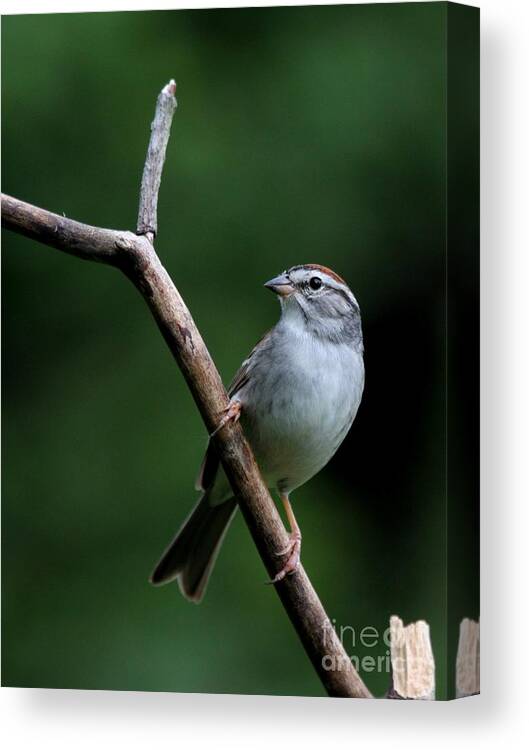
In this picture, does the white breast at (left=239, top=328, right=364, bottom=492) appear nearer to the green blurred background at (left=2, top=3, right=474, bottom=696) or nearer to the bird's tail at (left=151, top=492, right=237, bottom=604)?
the green blurred background at (left=2, top=3, right=474, bottom=696)

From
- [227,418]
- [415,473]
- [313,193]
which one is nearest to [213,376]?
[227,418]

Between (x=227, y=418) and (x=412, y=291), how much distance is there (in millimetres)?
790

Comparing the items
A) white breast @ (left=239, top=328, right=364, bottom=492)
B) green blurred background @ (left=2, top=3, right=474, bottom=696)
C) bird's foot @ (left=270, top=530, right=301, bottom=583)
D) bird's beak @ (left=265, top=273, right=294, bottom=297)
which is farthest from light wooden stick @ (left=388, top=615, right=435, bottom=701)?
bird's beak @ (left=265, top=273, right=294, bottom=297)

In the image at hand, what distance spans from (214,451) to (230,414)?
31cm

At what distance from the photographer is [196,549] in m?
4.90

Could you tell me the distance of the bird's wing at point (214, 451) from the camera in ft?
15.1

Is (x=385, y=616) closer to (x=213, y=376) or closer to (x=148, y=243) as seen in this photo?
(x=213, y=376)

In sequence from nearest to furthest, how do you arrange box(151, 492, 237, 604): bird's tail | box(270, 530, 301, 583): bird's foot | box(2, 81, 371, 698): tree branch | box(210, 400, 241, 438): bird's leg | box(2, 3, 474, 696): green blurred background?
box(2, 81, 371, 698): tree branch, box(210, 400, 241, 438): bird's leg, box(270, 530, 301, 583): bird's foot, box(2, 3, 474, 696): green blurred background, box(151, 492, 237, 604): bird's tail

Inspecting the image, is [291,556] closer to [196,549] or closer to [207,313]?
[196,549]

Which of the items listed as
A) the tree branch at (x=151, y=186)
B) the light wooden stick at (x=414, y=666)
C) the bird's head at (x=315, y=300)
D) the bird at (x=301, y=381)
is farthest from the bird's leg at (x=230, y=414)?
the light wooden stick at (x=414, y=666)

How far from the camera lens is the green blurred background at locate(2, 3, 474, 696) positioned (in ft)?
15.1

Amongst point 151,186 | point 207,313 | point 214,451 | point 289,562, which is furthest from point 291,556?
point 151,186

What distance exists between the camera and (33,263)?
5.05m

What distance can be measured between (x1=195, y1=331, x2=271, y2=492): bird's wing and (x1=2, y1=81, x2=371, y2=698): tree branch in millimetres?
247
